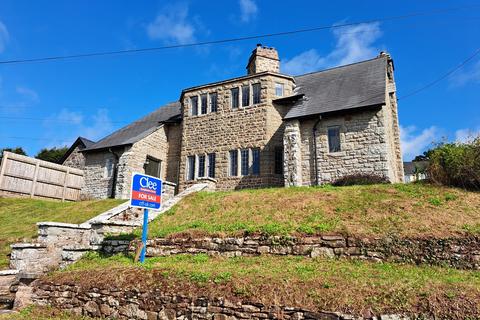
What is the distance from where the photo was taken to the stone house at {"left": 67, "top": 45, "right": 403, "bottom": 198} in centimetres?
1748

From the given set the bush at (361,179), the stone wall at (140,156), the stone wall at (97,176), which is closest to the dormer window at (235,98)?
the stone wall at (140,156)

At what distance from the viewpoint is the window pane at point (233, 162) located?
2045cm

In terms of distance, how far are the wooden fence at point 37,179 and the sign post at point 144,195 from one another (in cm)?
1422

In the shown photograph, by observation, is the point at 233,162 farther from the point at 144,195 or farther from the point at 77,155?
the point at 77,155

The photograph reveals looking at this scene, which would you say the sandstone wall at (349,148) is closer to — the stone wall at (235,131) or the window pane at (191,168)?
the stone wall at (235,131)

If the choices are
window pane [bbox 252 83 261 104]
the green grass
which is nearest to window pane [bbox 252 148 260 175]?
window pane [bbox 252 83 261 104]

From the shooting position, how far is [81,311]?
791 centimetres

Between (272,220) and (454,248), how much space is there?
4.87 m

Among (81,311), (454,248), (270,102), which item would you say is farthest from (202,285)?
(270,102)

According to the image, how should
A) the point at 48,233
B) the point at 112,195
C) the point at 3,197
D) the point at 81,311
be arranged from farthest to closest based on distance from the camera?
the point at 112,195 → the point at 3,197 → the point at 48,233 → the point at 81,311

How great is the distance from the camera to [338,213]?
Result: 1037 centimetres

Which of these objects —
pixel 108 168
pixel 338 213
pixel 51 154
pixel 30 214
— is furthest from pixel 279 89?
pixel 51 154

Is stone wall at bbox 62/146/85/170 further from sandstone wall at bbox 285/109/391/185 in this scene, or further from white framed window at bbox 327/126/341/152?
white framed window at bbox 327/126/341/152

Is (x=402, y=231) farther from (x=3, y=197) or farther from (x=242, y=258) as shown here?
(x=3, y=197)
